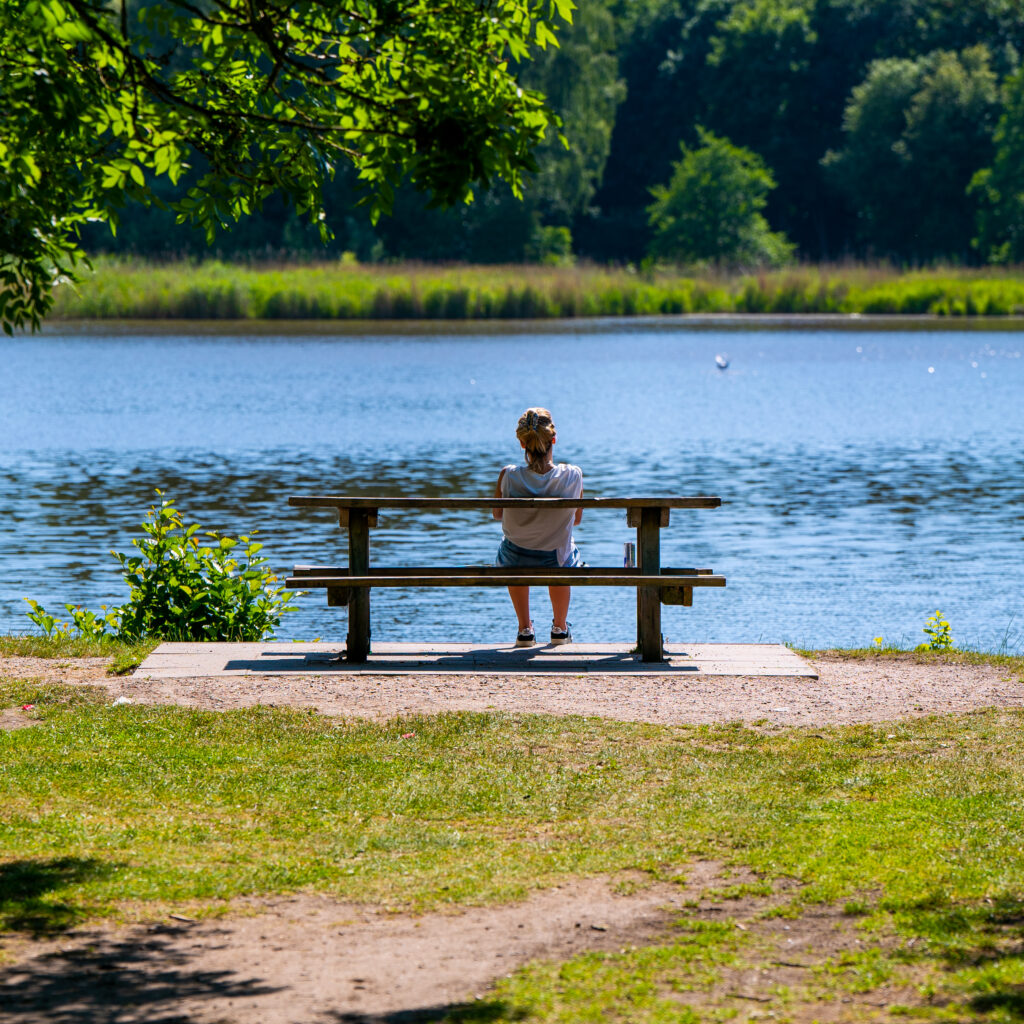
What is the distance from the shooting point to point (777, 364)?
4678cm

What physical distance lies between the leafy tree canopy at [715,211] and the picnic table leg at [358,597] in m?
72.9

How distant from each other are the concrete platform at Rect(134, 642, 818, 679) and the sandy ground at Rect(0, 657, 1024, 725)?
0.46 feet

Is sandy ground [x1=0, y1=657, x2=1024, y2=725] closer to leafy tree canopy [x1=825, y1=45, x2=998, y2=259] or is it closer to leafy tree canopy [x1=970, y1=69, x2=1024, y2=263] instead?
leafy tree canopy [x1=970, y1=69, x2=1024, y2=263]

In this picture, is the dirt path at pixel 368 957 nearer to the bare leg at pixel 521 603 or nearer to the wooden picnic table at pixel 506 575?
the wooden picnic table at pixel 506 575

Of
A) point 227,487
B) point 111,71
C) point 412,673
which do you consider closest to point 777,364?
point 227,487

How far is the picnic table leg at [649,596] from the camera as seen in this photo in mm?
9953

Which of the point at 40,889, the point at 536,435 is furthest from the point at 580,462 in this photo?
the point at 40,889

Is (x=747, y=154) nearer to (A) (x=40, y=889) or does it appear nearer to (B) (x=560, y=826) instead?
(B) (x=560, y=826)

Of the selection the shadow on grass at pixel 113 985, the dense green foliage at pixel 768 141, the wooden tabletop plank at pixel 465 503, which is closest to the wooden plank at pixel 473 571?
the wooden tabletop plank at pixel 465 503

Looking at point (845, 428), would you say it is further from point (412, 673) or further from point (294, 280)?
point (294, 280)

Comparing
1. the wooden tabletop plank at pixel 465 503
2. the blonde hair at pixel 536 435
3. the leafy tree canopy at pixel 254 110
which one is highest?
the leafy tree canopy at pixel 254 110

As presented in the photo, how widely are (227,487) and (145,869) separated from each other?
1744 cm

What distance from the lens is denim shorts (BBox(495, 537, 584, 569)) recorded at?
10.9 meters

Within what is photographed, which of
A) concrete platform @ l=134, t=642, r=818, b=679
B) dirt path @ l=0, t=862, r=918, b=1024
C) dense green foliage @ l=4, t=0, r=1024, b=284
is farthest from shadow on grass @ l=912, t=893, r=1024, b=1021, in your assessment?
dense green foliage @ l=4, t=0, r=1024, b=284
